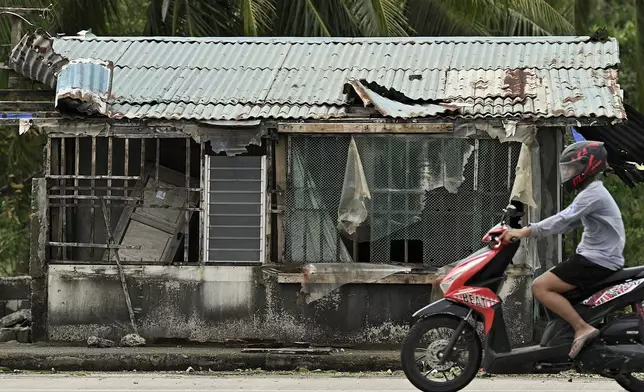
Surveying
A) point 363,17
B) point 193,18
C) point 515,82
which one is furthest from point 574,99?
point 193,18

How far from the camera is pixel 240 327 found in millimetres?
12625

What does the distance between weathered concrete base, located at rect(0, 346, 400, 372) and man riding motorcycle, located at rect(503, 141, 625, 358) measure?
364 centimetres

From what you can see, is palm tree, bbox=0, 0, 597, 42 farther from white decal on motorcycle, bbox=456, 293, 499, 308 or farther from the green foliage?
white decal on motorcycle, bbox=456, 293, 499, 308

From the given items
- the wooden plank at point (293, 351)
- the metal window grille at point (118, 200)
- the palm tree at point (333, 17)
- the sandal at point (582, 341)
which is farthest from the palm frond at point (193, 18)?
the sandal at point (582, 341)

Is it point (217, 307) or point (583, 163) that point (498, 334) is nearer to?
point (583, 163)

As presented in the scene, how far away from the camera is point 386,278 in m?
12.5

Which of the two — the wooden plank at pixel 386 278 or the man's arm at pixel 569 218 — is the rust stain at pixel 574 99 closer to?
the wooden plank at pixel 386 278

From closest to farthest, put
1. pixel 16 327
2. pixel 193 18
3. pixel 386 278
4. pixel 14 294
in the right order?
pixel 386 278, pixel 16 327, pixel 14 294, pixel 193 18

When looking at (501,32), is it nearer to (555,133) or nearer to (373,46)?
(373,46)

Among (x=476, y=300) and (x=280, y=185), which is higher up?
(x=280, y=185)

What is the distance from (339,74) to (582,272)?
6126mm

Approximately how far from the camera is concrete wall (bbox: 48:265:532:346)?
12.6m

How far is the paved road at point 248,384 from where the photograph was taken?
8.84m

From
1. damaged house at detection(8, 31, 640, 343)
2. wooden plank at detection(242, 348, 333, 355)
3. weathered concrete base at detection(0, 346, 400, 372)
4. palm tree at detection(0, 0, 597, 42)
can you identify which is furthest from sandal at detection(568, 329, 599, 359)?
palm tree at detection(0, 0, 597, 42)
